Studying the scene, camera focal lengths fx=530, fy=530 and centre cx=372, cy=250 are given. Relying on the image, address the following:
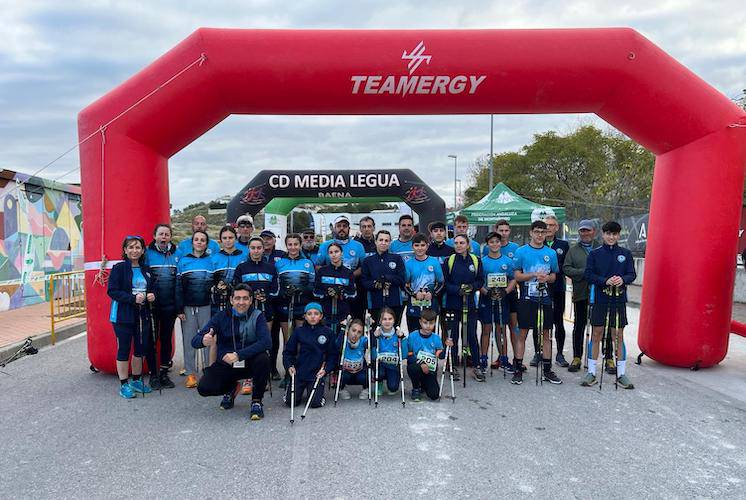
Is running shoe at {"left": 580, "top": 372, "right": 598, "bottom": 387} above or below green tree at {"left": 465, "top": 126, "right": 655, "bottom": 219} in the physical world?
below

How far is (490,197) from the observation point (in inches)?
730

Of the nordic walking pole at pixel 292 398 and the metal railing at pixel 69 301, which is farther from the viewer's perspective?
the metal railing at pixel 69 301

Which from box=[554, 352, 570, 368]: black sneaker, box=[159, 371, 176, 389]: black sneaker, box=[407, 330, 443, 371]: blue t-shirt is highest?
box=[407, 330, 443, 371]: blue t-shirt

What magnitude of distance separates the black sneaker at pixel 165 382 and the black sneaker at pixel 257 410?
1.41 meters

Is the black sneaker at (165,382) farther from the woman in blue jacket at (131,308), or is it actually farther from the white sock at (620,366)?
the white sock at (620,366)

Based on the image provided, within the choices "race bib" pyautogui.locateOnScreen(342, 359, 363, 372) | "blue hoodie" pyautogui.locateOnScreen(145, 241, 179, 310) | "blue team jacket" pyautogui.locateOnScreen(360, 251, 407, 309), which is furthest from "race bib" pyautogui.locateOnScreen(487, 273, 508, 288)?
"blue hoodie" pyautogui.locateOnScreen(145, 241, 179, 310)

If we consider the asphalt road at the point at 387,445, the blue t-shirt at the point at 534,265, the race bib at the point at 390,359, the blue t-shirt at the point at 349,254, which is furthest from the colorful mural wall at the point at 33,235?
the blue t-shirt at the point at 534,265

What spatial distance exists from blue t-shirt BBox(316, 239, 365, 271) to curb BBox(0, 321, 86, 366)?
4.66m

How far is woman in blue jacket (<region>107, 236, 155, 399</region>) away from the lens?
211 inches

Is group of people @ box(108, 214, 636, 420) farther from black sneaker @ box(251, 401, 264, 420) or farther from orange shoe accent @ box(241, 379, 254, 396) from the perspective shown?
black sneaker @ box(251, 401, 264, 420)

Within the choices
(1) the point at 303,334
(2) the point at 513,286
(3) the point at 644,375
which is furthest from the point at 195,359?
(3) the point at 644,375

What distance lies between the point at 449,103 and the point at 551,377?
329 cm

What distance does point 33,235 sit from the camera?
467 inches

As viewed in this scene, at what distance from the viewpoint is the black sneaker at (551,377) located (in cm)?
588
